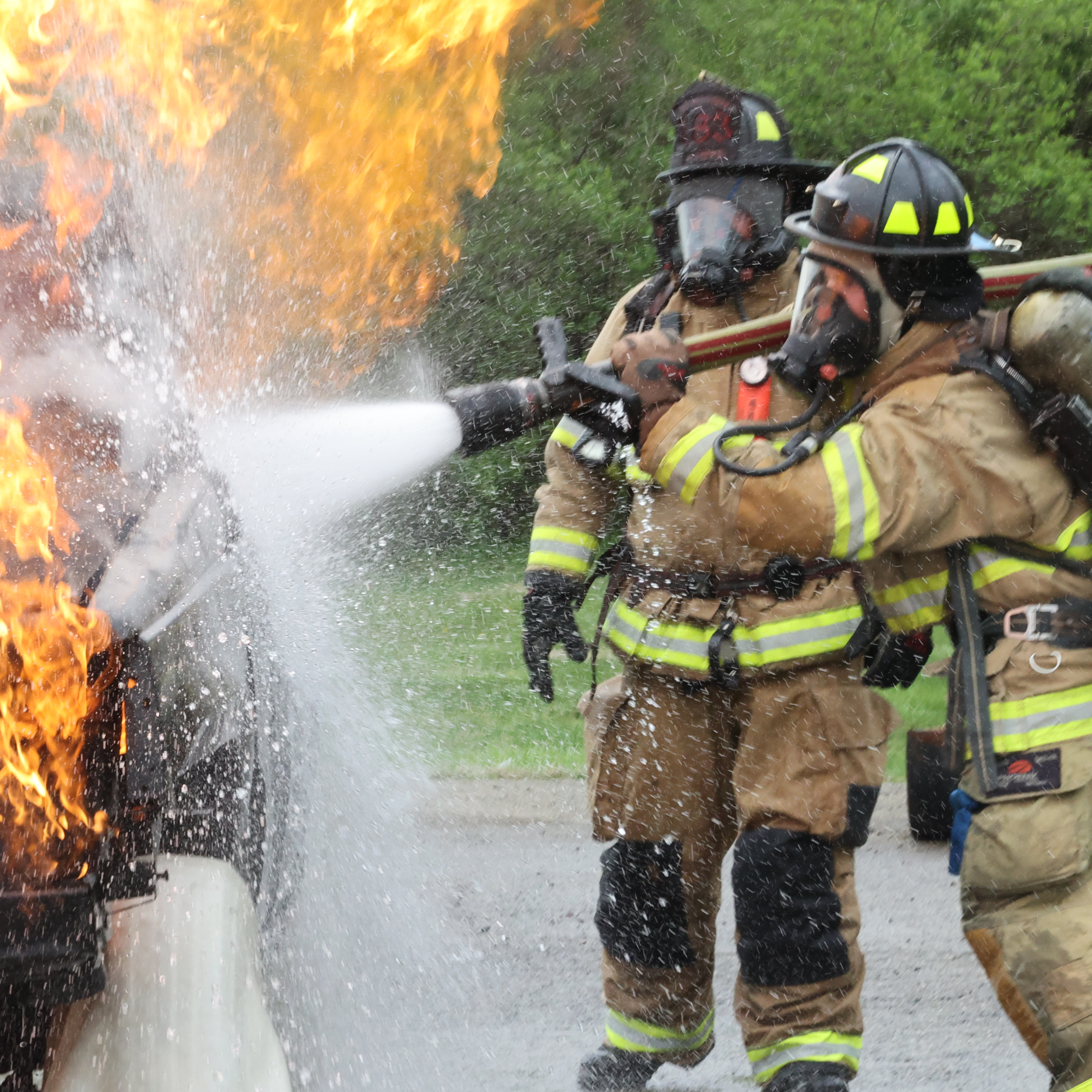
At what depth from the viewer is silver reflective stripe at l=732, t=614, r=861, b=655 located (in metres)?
2.91

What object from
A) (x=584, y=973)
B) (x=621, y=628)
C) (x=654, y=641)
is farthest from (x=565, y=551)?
(x=584, y=973)

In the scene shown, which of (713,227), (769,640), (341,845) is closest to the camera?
(769,640)

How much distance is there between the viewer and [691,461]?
2.58 metres

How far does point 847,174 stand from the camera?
2652 mm

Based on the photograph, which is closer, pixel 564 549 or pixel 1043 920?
pixel 1043 920

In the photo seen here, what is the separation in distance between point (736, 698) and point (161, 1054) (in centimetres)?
147

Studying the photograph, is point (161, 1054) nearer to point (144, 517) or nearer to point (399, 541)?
point (144, 517)

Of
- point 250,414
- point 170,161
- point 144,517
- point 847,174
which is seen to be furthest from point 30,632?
point 170,161

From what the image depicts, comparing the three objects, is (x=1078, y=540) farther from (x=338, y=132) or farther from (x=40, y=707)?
(x=338, y=132)

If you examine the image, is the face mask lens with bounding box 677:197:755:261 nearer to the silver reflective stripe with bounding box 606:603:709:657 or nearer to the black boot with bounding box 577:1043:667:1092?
the silver reflective stripe with bounding box 606:603:709:657

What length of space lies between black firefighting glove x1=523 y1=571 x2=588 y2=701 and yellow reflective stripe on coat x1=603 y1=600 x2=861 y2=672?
345mm

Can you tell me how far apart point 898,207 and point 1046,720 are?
95 cm

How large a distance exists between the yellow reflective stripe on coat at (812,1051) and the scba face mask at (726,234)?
1564 mm

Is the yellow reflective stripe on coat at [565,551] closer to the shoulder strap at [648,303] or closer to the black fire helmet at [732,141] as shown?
the shoulder strap at [648,303]
